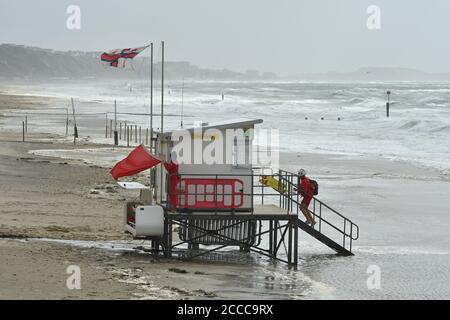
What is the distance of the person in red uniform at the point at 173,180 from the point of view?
65.0ft

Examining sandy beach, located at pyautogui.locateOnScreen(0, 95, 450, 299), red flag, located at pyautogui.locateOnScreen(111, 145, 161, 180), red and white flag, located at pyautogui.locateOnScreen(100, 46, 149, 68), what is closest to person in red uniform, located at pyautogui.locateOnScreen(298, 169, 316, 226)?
sandy beach, located at pyautogui.locateOnScreen(0, 95, 450, 299)

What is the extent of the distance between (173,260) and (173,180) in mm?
1774

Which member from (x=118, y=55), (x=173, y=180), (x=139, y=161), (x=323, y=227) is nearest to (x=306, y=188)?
(x=323, y=227)

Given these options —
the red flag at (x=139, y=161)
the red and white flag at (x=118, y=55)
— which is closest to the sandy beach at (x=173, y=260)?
the red flag at (x=139, y=161)

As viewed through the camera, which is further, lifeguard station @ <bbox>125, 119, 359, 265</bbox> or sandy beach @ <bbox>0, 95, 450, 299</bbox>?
lifeguard station @ <bbox>125, 119, 359, 265</bbox>

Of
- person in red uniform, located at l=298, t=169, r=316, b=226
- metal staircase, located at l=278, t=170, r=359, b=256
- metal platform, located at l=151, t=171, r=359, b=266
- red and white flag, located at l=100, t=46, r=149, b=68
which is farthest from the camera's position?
person in red uniform, located at l=298, t=169, r=316, b=226

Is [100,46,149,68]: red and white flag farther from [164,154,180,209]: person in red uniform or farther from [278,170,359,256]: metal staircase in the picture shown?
[278,170,359,256]: metal staircase

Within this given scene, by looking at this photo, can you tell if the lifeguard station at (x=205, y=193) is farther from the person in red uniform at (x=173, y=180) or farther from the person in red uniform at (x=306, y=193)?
the person in red uniform at (x=306, y=193)

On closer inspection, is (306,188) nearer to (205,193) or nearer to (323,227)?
(205,193)

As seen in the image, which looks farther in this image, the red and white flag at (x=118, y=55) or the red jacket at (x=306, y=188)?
the red jacket at (x=306, y=188)

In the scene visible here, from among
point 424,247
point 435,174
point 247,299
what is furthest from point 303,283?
point 435,174

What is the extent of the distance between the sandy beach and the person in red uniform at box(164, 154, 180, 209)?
1.32 meters

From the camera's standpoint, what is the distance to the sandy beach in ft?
52.7

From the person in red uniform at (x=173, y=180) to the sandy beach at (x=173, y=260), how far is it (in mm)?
1319
